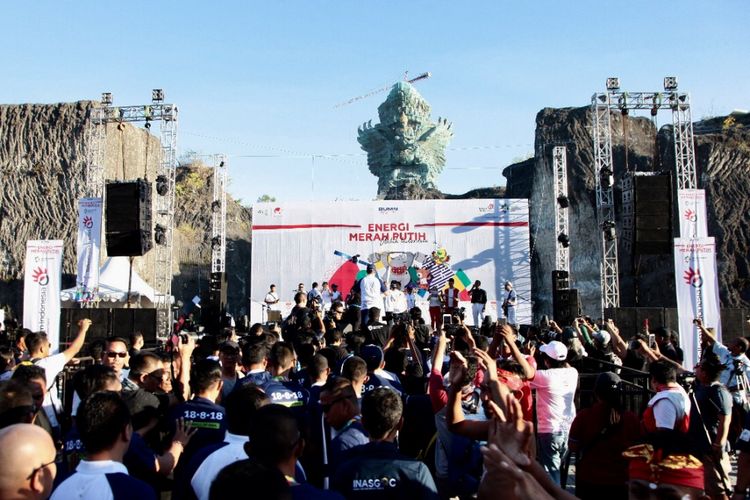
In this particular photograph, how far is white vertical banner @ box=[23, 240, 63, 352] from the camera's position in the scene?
12594 millimetres

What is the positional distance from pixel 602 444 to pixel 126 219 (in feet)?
46.9

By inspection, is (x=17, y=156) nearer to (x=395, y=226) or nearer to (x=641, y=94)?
(x=395, y=226)

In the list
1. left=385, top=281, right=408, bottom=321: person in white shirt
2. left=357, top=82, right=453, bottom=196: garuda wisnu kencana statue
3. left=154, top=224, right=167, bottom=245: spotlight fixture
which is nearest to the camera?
left=385, top=281, right=408, bottom=321: person in white shirt

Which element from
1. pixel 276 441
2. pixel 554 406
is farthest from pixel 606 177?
pixel 276 441

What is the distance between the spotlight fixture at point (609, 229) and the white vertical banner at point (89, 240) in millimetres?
13663

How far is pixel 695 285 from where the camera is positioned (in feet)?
43.1

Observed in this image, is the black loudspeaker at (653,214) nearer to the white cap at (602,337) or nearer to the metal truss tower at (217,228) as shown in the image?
the white cap at (602,337)

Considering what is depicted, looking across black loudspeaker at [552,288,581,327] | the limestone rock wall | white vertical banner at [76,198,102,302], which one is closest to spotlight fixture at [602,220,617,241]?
black loudspeaker at [552,288,581,327]

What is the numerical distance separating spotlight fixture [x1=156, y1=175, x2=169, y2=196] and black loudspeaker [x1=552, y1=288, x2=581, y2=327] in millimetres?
11076

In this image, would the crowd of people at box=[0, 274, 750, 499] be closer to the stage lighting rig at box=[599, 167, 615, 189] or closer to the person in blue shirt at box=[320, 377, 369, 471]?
the person in blue shirt at box=[320, 377, 369, 471]

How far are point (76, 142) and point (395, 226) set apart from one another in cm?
1243

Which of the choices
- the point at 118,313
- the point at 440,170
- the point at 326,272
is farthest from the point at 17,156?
the point at 440,170

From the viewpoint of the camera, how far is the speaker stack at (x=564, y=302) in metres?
17.4

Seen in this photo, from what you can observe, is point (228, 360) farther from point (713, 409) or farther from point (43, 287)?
point (43, 287)
